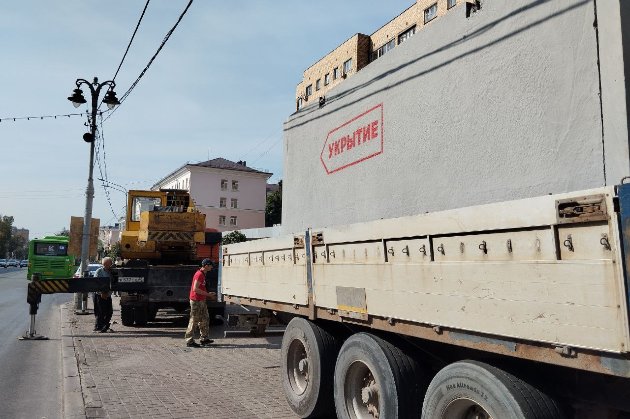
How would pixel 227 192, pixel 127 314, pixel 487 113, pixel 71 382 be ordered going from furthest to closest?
pixel 227 192, pixel 127 314, pixel 71 382, pixel 487 113

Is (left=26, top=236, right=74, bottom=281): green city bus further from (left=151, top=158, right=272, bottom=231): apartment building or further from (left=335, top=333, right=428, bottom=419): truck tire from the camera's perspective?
(left=151, top=158, right=272, bottom=231): apartment building

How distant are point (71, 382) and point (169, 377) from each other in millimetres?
1226

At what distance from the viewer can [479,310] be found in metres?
2.84

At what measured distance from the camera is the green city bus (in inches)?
1121

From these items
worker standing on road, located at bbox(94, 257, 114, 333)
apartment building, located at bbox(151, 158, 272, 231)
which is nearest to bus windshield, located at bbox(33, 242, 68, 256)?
worker standing on road, located at bbox(94, 257, 114, 333)

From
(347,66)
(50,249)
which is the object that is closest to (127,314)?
(50,249)

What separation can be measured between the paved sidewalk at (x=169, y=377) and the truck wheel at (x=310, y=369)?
30 centimetres

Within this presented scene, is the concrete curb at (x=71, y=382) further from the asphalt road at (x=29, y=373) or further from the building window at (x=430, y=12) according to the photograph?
the building window at (x=430, y=12)

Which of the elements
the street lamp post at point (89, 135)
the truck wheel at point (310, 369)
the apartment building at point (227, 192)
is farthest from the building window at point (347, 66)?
the truck wheel at point (310, 369)

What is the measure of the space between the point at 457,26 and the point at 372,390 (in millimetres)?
3012

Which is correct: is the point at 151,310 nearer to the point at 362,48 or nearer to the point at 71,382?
the point at 71,382

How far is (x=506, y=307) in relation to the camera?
8.76ft

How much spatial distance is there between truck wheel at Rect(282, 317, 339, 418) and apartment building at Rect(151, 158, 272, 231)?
192 feet

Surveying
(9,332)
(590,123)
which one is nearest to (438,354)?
(590,123)
